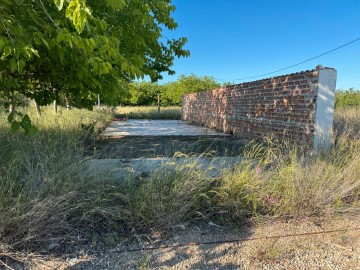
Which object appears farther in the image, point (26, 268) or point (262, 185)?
point (262, 185)

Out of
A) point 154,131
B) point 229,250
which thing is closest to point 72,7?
point 229,250

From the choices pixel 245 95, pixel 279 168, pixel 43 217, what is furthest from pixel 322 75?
pixel 43 217

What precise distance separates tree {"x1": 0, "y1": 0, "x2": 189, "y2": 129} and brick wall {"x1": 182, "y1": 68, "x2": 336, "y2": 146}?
2696 mm

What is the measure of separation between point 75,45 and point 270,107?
6533 millimetres

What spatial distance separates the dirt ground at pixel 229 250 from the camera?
246 centimetres

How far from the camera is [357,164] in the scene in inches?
155

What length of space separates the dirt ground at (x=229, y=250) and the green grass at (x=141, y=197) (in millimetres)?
165

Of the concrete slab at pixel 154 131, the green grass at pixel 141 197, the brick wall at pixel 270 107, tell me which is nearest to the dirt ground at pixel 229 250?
the green grass at pixel 141 197

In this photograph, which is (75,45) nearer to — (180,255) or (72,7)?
(72,7)

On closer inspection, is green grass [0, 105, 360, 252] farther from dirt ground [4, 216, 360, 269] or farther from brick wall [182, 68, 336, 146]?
brick wall [182, 68, 336, 146]

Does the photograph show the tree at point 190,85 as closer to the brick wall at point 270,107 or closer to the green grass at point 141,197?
the brick wall at point 270,107

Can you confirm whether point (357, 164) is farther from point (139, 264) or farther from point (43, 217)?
point (43, 217)

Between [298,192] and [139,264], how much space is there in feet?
6.83

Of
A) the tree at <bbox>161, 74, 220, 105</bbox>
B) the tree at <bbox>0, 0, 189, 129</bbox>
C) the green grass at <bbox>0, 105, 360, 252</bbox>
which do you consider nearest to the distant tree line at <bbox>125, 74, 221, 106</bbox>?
the tree at <bbox>161, 74, 220, 105</bbox>
